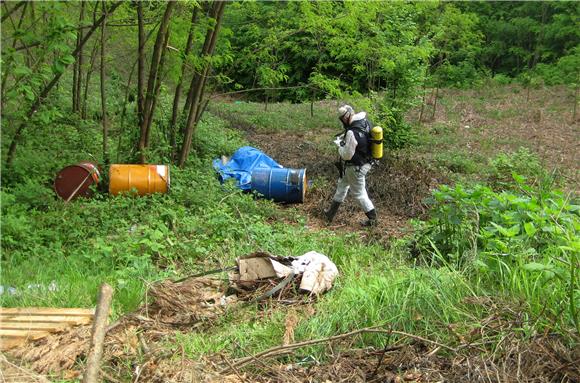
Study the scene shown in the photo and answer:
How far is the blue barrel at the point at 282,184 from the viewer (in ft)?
29.9

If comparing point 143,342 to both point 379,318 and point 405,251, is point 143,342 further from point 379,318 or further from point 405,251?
point 405,251

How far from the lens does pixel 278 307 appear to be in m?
4.29

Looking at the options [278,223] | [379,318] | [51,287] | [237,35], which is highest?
[237,35]

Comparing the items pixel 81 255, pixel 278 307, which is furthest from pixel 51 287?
pixel 278 307

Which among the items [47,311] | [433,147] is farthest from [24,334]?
[433,147]

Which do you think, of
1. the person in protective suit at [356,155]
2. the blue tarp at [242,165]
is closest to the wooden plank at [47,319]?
the person in protective suit at [356,155]

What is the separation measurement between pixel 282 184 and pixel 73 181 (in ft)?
10.3

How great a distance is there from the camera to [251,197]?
28.1 feet

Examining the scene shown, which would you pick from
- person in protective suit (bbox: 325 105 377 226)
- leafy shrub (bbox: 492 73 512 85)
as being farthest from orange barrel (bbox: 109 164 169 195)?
leafy shrub (bbox: 492 73 512 85)

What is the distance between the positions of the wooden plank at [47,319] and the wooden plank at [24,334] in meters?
0.15

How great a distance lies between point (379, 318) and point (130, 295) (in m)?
1.96

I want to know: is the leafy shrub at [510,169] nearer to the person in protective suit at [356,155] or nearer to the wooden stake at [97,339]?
the person in protective suit at [356,155]

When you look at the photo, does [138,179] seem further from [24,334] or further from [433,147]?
[433,147]

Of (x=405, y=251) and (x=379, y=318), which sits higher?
(x=379, y=318)
